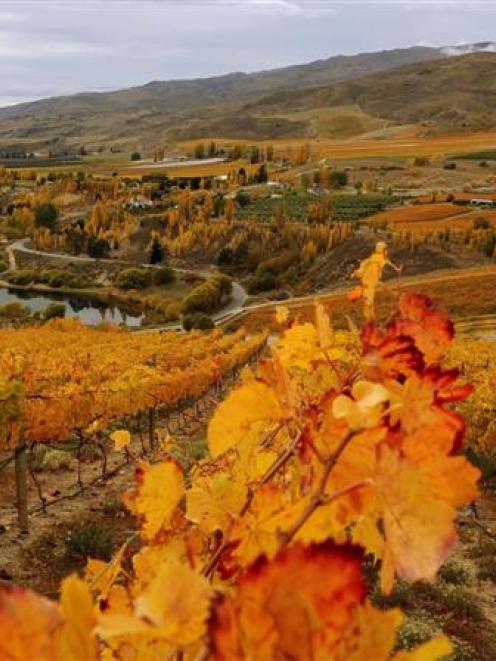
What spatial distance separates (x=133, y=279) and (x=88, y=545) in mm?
58955

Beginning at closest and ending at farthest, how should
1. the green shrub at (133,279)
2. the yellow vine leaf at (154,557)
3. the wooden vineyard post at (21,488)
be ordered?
the yellow vine leaf at (154,557) < the wooden vineyard post at (21,488) < the green shrub at (133,279)

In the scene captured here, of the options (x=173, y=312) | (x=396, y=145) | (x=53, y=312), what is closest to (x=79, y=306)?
(x=53, y=312)

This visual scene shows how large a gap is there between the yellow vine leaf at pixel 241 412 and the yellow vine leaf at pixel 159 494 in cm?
24

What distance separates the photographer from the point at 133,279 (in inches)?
2596

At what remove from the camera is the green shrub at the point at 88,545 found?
8039 mm

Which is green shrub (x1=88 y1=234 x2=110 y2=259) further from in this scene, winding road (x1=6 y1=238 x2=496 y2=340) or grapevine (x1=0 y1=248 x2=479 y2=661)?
grapevine (x1=0 y1=248 x2=479 y2=661)

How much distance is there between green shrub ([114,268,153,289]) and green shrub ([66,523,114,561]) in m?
58.3

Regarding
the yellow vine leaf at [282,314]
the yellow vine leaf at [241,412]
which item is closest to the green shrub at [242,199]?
the yellow vine leaf at [282,314]

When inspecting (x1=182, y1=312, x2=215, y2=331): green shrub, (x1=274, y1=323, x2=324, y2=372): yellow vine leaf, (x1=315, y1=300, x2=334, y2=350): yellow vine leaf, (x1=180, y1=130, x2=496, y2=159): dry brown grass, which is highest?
(x1=315, y1=300, x2=334, y2=350): yellow vine leaf

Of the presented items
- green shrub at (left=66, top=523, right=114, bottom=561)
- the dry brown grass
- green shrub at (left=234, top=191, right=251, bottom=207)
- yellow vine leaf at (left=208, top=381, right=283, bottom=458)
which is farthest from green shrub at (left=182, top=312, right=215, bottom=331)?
the dry brown grass

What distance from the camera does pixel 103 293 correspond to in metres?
65.9

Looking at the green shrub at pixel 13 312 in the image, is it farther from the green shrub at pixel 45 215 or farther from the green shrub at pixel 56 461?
the green shrub at pixel 56 461

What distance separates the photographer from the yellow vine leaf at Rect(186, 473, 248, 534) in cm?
114

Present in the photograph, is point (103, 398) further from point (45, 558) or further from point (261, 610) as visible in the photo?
point (261, 610)
